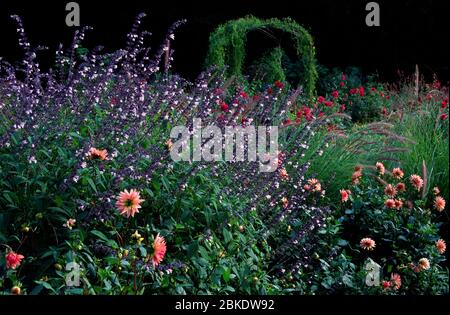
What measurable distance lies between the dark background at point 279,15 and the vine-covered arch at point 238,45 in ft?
4.68

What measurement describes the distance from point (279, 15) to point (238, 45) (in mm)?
3883

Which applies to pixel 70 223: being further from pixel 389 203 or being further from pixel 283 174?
pixel 389 203

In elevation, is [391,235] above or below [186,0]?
below

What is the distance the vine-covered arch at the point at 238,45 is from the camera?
9891 millimetres

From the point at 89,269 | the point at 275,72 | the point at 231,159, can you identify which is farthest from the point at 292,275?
the point at 275,72

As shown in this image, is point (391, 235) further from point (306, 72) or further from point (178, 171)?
point (306, 72)

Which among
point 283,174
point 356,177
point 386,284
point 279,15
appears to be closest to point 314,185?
point 283,174

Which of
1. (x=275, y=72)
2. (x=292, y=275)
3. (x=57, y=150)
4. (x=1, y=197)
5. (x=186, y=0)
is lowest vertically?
(x=292, y=275)

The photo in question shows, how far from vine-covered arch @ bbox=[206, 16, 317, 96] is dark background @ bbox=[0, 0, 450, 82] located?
56.2 inches

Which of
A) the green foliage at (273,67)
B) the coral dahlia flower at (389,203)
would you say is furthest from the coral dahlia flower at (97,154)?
the green foliage at (273,67)

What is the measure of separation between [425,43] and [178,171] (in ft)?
38.4

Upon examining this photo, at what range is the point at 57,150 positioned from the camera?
3.30 meters

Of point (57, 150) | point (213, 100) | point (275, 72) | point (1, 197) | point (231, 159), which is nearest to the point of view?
point (1, 197)

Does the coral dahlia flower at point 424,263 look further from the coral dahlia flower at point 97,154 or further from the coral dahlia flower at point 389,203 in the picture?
the coral dahlia flower at point 97,154
